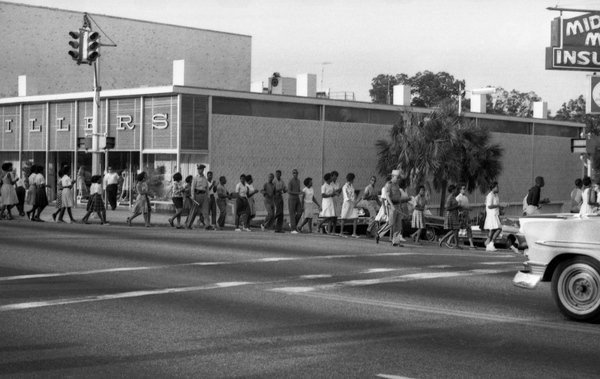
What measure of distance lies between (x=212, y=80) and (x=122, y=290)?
43581mm

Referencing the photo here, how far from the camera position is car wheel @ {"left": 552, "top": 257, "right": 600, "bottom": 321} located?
34.2ft

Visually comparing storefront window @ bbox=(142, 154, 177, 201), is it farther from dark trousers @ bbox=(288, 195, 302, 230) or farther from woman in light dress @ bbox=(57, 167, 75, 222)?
dark trousers @ bbox=(288, 195, 302, 230)

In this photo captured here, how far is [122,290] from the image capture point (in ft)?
41.4

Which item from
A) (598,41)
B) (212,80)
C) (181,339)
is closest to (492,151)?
(598,41)

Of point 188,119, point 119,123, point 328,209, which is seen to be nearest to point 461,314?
point 328,209

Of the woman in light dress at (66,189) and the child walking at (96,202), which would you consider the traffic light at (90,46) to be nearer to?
the woman in light dress at (66,189)

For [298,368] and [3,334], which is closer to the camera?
[298,368]

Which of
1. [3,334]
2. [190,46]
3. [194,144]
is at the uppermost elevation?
[190,46]

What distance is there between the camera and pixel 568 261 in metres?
10.8

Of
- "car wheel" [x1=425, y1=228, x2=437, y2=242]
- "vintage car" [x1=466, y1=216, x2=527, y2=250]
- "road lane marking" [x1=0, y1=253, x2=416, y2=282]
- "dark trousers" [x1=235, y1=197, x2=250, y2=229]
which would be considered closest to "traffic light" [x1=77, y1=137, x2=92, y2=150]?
"dark trousers" [x1=235, y1=197, x2=250, y2=229]

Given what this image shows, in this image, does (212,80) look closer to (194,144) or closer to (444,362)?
(194,144)

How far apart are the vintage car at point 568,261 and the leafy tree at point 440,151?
28.5m

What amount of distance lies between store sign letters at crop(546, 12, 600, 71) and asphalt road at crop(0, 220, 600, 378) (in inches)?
515

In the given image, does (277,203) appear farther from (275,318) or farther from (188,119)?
(275,318)
